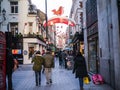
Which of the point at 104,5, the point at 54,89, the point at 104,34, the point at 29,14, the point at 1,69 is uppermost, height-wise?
Answer: the point at 29,14

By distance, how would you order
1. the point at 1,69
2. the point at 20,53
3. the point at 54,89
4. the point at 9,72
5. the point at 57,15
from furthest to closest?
the point at 20,53, the point at 57,15, the point at 54,89, the point at 9,72, the point at 1,69

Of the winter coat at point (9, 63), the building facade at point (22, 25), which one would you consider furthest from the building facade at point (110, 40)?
the building facade at point (22, 25)

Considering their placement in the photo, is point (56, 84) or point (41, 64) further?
point (56, 84)

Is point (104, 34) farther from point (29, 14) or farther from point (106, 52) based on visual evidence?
point (29, 14)

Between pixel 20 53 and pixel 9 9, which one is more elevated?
pixel 9 9

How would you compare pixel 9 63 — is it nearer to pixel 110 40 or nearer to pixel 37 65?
pixel 37 65

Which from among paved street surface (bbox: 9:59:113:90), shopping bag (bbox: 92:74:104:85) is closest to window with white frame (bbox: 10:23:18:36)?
paved street surface (bbox: 9:59:113:90)

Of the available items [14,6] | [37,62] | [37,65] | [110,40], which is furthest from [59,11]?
[110,40]

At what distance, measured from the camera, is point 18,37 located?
157ft

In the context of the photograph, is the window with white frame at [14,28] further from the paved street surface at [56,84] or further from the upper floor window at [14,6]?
the paved street surface at [56,84]

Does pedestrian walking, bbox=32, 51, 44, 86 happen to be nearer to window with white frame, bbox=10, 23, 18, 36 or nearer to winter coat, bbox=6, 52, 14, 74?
winter coat, bbox=6, 52, 14, 74

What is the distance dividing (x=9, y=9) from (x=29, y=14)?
3.02m

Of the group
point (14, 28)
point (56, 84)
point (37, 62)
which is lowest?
point (56, 84)

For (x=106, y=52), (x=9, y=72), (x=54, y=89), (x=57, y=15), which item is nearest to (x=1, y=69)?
(x=9, y=72)
